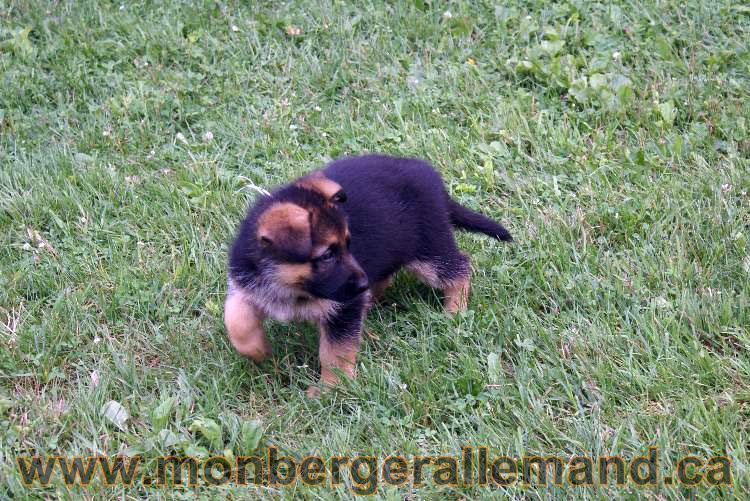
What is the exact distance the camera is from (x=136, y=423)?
12.3 feet

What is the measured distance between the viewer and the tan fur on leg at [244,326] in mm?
3992

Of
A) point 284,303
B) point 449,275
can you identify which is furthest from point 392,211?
point 284,303

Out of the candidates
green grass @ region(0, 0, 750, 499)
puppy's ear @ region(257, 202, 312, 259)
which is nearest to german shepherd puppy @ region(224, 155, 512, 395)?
puppy's ear @ region(257, 202, 312, 259)

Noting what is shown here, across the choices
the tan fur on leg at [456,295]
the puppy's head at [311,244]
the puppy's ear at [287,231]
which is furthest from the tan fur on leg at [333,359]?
the tan fur on leg at [456,295]

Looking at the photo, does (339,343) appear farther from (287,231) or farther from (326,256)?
(287,231)

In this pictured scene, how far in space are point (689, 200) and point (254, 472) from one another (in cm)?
291

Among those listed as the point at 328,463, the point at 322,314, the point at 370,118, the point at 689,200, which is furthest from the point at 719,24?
the point at 328,463

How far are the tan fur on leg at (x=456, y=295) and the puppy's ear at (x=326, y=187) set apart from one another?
0.88 metres

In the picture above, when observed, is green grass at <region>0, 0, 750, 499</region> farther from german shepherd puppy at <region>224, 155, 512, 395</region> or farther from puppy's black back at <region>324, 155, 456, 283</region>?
puppy's black back at <region>324, 155, 456, 283</region>

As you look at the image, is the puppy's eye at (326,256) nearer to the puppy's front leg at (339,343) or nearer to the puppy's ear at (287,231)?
the puppy's ear at (287,231)

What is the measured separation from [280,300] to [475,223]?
1.23 meters

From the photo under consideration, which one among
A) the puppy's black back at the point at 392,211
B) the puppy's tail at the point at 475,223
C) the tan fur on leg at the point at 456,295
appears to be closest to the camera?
the puppy's black back at the point at 392,211

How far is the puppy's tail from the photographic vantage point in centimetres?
458

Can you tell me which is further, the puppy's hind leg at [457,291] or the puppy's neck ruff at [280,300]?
the puppy's hind leg at [457,291]
